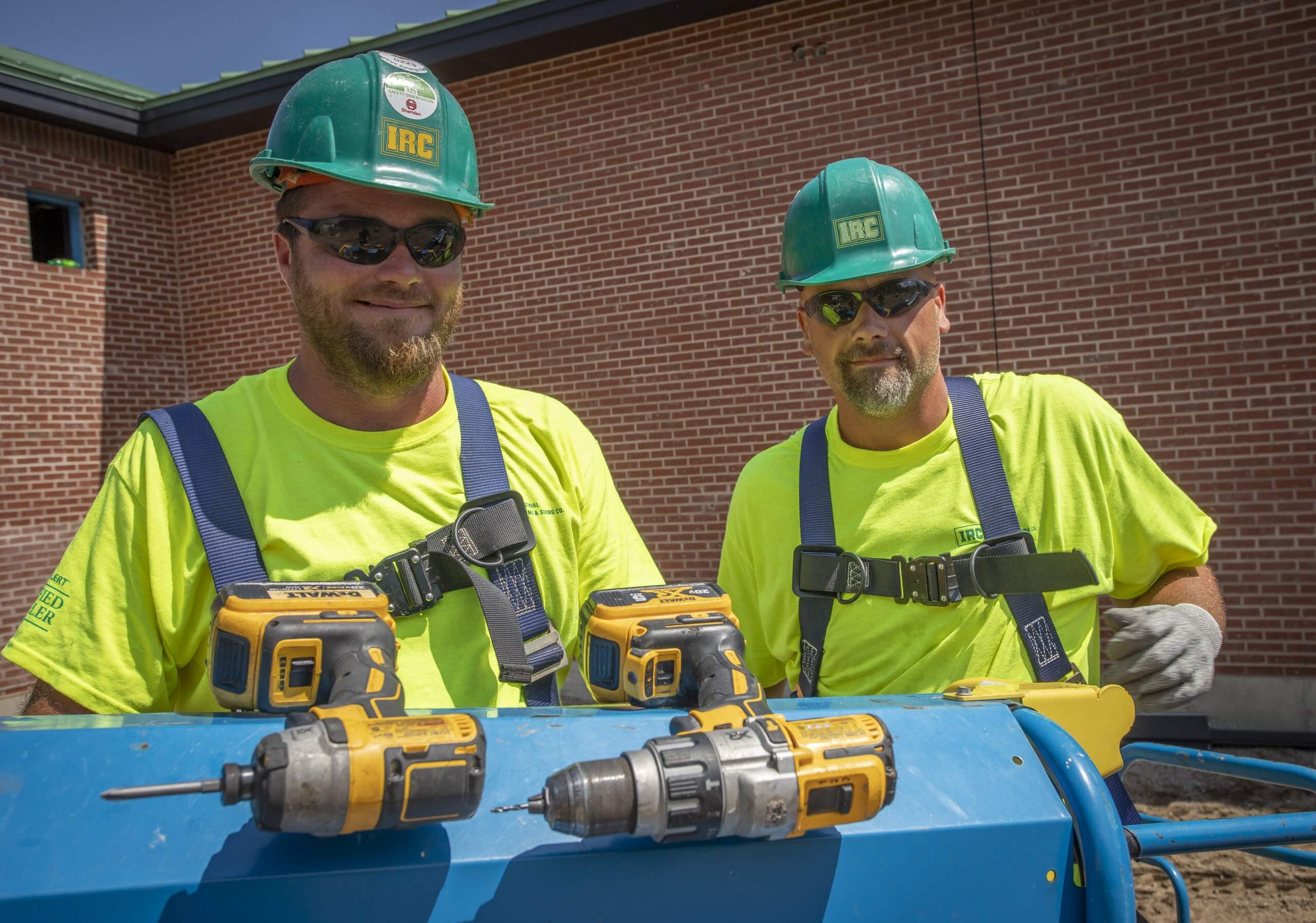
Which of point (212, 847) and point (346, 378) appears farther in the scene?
point (346, 378)

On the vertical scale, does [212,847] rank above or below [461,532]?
below

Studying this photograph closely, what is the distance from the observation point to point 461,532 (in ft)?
6.49

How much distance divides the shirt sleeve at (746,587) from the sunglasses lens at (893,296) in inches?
24.8

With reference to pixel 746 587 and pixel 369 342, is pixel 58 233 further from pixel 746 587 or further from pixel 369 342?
pixel 746 587

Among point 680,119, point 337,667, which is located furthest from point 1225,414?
point 337,667

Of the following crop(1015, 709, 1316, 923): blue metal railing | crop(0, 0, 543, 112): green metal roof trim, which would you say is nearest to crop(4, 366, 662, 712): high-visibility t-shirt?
crop(1015, 709, 1316, 923): blue metal railing

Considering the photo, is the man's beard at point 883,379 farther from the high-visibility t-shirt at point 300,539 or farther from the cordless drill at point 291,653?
the cordless drill at point 291,653

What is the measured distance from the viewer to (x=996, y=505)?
243cm

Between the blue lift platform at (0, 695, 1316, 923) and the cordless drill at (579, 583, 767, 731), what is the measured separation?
0.11 m

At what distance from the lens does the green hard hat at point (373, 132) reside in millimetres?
1979

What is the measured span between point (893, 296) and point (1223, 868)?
12.2 feet

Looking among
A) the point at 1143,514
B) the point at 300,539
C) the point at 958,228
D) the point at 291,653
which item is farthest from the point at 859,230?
the point at 958,228

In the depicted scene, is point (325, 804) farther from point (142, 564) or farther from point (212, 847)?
point (142, 564)

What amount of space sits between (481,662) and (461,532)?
28 cm
